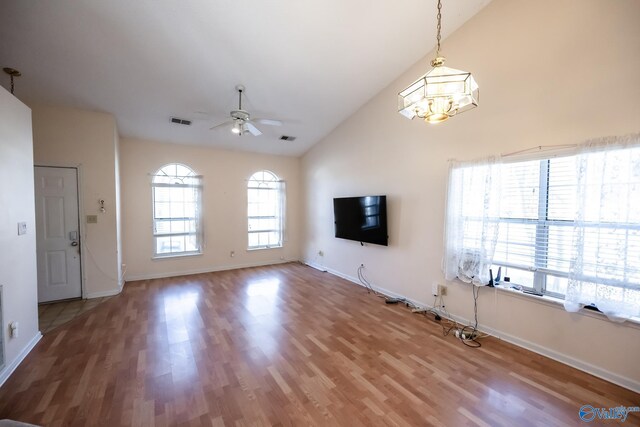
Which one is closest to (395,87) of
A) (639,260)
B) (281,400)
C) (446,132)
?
(446,132)

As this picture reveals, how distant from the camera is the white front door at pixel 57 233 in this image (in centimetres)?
394

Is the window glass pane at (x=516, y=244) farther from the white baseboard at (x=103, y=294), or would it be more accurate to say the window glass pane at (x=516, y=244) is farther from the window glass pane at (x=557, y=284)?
the white baseboard at (x=103, y=294)

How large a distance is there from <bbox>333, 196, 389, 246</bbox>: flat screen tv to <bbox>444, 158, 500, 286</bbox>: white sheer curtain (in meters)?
1.11

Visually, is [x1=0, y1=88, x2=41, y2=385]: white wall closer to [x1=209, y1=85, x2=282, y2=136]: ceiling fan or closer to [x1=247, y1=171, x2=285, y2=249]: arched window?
[x1=209, y1=85, x2=282, y2=136]: ceiling fan

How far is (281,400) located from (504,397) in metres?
1.83

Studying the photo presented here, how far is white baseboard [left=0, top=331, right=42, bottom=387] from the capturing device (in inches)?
88.0

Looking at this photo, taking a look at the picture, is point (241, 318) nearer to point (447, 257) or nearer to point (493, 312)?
point (447, 257)

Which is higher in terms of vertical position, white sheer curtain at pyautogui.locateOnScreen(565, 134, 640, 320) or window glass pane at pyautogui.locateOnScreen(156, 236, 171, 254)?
white sheer curtain at pyautogui.locateOnScreen(565, 134, 640, 320)

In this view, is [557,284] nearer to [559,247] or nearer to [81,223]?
[559,247]

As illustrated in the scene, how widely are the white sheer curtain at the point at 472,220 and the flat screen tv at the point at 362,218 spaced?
1.11 m

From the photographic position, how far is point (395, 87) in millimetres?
4191

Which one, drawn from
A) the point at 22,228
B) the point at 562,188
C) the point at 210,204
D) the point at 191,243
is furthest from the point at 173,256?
the point at 562,188

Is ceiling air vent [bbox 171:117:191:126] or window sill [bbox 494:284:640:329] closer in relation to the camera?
window sill [bbox 494:284:640:329]

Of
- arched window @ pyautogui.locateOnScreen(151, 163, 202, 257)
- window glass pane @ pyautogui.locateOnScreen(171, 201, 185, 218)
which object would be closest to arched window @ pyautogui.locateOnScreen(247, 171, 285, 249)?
arched window @ pyautogui.locateOnScreen(151, 163, 202, 257)
